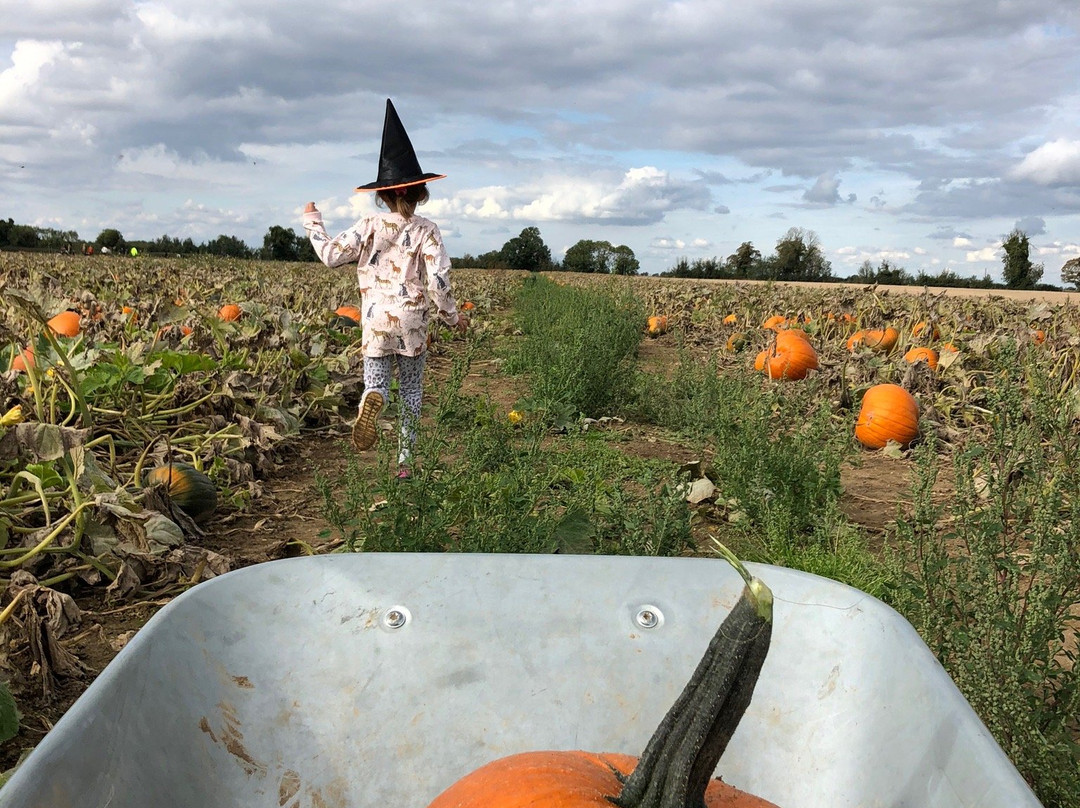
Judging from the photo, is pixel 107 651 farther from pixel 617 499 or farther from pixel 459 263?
pixel 459 263

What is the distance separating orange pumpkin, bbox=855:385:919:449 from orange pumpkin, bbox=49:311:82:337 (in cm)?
511

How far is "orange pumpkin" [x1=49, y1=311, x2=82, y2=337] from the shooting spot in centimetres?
567

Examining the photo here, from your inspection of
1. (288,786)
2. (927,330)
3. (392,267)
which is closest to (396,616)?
(288,786)

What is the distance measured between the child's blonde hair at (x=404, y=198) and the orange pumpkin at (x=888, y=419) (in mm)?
3096

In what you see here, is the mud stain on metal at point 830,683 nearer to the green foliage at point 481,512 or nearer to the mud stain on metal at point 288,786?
the mud stain on metal at point 288,786

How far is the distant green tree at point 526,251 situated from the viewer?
59737mm

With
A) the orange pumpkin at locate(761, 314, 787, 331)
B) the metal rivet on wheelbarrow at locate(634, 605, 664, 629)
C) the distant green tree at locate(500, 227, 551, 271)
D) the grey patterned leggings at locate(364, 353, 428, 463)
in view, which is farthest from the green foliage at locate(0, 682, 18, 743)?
the distant green tree at locate(500, 227, 551, 271)

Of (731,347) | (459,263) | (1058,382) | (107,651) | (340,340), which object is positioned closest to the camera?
(107,651)

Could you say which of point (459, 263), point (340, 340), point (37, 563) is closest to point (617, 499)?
point (37, 563)

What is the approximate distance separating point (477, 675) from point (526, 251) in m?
59.5

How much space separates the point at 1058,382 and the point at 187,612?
20.0ft

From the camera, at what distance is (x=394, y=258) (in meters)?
5.10

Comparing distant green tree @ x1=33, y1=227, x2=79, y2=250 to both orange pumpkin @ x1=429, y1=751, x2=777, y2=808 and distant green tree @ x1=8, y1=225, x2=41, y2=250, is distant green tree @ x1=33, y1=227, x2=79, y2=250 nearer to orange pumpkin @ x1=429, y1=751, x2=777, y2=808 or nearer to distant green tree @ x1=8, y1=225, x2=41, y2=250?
distant green tree @ x1=8, y1=225, x2=41, y2=250

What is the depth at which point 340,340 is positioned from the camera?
826cm
